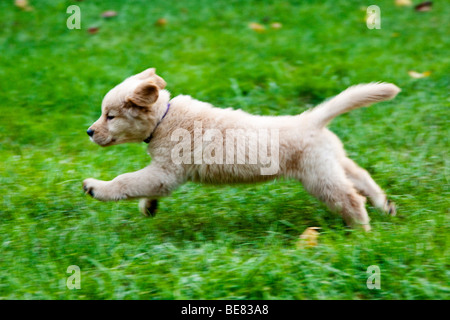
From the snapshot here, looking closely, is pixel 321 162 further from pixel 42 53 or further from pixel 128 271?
pixel 42 53

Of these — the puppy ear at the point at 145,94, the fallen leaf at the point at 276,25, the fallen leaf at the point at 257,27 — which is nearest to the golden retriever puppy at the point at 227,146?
the puppy ear at the point at 145,94

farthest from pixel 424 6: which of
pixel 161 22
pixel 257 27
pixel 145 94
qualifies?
pixel 145 94

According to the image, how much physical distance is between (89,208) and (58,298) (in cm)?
134

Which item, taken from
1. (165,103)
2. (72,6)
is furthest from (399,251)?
(72,6)

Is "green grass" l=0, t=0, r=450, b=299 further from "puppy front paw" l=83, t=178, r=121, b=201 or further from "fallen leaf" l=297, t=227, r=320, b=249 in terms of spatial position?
"puppy front paw" l=83, t=178, r=121, b=201

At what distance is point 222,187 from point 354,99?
1.23m

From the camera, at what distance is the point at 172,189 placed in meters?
4.66

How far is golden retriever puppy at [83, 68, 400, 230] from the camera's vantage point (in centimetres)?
438

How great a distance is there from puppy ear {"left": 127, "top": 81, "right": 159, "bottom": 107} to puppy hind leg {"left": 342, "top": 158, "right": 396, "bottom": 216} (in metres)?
1.51

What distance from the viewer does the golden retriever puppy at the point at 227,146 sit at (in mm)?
4379

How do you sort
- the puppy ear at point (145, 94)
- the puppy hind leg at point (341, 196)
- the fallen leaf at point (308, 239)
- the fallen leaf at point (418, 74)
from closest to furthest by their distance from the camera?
the fallen leaf at point (308, 239) < the puppy hind leg at point (341, 196) < the puppy ear at point (145, 94) < the fallen leaf at point (418, 74)

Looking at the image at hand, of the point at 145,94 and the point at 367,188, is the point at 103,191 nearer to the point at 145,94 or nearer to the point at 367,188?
the point at 145,94

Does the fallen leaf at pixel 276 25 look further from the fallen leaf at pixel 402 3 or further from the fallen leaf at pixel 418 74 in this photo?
the fallen leaf at pixel 418 74

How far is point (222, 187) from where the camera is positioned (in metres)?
4.89
